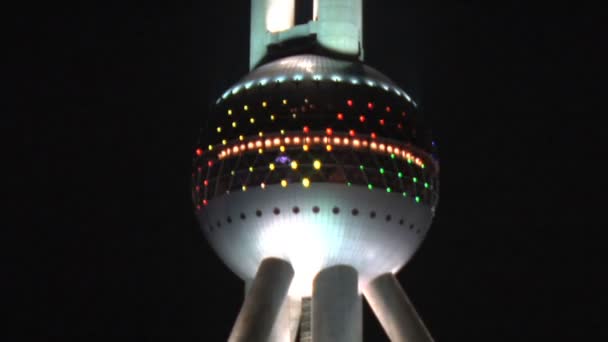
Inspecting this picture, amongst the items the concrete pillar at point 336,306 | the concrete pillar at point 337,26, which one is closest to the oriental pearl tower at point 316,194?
the concrete pillar at point 336,306

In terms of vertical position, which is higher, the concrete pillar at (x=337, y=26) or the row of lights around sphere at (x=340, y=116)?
the concrete pillar at (x=337, y=26)

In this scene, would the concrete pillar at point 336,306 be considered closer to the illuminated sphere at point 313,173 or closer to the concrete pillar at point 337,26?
the illuminated sphere at point 313,173

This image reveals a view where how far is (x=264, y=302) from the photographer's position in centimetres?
4631

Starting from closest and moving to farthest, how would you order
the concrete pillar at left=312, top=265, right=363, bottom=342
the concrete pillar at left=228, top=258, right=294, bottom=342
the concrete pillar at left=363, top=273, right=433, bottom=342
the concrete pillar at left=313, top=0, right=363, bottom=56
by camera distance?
the concrete pillar at left=228, top=258, right=294, bottom=342 < the concrete pillar at left=312, top=265, right=363, bottom=342 < the concrete pillar at left=363, top=273, right=433, bottom=342 < the concrete pillar at left=313, top=0, right=363, bottom=56

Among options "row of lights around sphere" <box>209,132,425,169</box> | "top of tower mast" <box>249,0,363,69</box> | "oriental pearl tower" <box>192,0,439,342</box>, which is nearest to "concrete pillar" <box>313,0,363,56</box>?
"top of tower mast" <box>249,0,363,69</box>

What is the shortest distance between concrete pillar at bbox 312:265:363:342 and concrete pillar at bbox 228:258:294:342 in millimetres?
1359

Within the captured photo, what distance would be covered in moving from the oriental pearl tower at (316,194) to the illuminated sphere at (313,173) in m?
0.05

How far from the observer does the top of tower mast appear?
5131 centimetres

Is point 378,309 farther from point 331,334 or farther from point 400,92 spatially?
point 400,92

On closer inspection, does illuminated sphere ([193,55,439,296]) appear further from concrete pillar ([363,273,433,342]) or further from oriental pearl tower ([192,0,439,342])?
concrete pillar ([363,273,433,342])

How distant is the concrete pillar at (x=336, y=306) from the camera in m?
46.1

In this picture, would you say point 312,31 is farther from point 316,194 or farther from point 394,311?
point 394,311

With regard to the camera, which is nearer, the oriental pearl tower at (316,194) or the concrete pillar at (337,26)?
the oriental pearl tower at (316,194)

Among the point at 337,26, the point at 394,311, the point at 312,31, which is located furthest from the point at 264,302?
the point at 337,26
